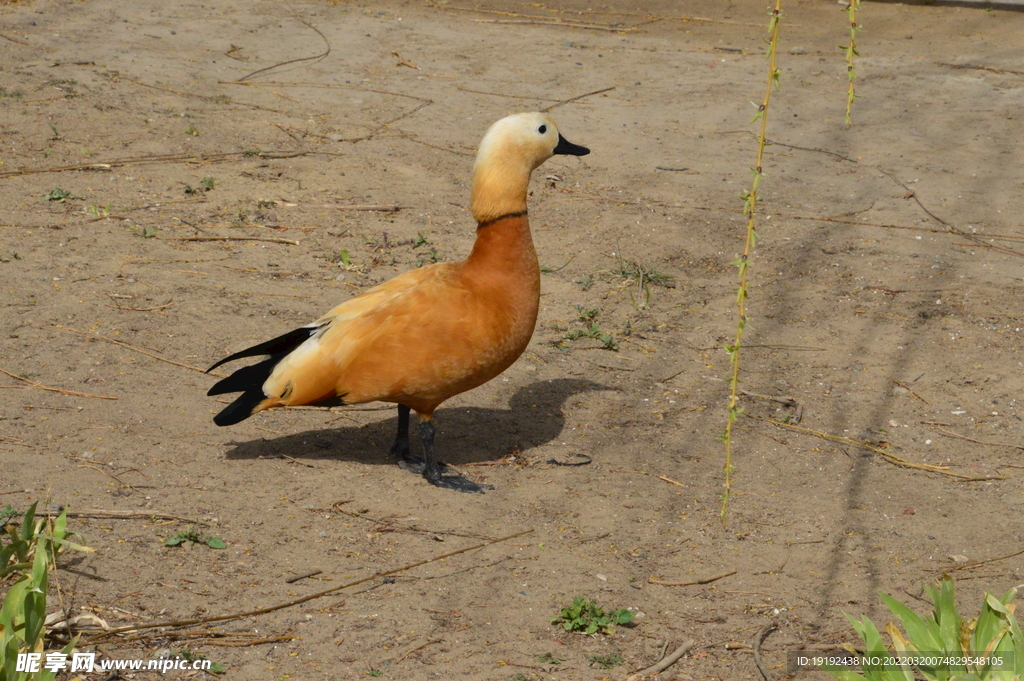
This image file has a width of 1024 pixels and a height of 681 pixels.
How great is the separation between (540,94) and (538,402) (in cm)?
450

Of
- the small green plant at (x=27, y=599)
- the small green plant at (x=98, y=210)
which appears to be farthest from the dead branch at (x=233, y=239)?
the small green plant at (x=27, y=599)

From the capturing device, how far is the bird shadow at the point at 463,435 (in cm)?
432

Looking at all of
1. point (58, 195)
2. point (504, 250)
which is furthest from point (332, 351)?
point (58, 195)

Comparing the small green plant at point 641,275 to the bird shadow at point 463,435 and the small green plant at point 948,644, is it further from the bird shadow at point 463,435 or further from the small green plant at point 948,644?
the small green plant at point 948,644

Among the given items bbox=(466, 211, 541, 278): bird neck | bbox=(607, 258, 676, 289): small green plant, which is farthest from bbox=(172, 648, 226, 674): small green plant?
bbox=(607, 258, 676, 289): small green plant

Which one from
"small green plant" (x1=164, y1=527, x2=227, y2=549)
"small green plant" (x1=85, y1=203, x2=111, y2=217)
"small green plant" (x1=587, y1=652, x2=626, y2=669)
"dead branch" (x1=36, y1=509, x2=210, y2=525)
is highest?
"small green plant" (x1=85, y1=203, x2=111, y2=217)

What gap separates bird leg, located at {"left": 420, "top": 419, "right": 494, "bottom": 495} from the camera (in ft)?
13.6

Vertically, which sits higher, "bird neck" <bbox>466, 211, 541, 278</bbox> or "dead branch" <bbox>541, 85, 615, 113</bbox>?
"dead branch" <bbox>541, 85, 615, 113</bbox>

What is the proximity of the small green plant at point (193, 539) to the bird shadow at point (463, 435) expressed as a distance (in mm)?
636

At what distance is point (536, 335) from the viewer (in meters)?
5.45

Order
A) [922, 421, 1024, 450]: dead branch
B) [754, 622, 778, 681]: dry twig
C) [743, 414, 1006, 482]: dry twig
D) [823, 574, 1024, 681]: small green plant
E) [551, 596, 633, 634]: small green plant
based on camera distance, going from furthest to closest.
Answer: [922, 421, 1024, 450]: dead branch → [743, 414, 1006, 482]: dry twig → [551, 596, 633, 634]: small green plant → [754, 622, 778, 681]: dry twig → [823, 574, 1024, 681]: small green plant

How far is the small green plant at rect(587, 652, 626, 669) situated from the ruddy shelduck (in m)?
1.19

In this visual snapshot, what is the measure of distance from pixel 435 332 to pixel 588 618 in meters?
1.30

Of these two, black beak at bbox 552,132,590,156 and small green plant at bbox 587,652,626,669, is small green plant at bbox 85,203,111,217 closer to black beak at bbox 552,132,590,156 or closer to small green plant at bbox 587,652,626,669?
black beak at bbox 552,132,590,156
